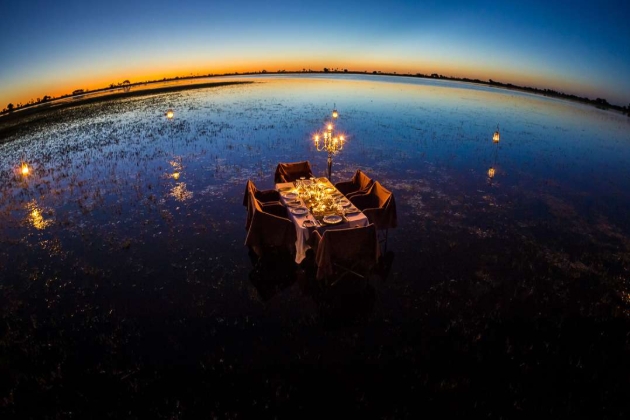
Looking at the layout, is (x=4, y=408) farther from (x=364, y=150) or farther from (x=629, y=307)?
(x=364, y=150)

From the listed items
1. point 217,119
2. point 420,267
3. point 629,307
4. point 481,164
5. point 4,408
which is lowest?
point 4,408

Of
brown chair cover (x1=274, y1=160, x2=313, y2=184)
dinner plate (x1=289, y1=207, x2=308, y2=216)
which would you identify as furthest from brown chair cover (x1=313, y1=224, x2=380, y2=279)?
brown chair cover (x1=274, y1=160, x2=313, y2=184)

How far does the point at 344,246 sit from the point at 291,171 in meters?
5.42

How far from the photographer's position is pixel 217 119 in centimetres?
3191

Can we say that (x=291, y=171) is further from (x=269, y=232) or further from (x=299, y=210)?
(x=269, y=232)

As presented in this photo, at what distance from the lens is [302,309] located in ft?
21.1

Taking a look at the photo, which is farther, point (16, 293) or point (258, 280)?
point (258, 280)

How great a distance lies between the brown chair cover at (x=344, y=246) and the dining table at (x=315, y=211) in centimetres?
42

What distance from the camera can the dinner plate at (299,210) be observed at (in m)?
7.63

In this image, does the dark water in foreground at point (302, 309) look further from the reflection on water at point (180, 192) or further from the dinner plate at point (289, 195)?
the dinner plate at point (289, 195)

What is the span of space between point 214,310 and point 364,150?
16.1 metres

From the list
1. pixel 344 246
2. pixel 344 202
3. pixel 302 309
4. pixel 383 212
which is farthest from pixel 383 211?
pixel 302 309

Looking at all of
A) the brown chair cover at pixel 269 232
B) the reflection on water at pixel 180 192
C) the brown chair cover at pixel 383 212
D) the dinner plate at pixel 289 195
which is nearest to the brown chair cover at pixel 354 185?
the brown chair cover at pixel 383 212

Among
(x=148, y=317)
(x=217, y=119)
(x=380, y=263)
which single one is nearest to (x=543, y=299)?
(x=380, y=263)
